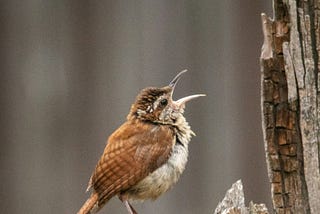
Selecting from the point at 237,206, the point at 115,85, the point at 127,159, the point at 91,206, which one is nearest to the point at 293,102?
the point at 237,206

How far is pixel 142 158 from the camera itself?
5297 millimetres

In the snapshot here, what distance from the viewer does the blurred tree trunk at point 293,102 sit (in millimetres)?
4125

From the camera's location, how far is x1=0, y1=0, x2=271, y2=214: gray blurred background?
696 centimetres

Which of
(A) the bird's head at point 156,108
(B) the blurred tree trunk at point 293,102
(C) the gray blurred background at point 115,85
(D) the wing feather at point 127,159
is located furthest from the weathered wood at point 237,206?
(C) the gray blurred background at point 115,85

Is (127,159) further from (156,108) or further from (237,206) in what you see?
(237,206)

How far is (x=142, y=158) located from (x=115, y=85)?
1761 mm

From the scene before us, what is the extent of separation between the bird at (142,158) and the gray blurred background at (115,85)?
4.31 ft

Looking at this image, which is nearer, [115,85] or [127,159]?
[127,159]

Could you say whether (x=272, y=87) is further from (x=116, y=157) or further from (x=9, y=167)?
(x=9, y=167)

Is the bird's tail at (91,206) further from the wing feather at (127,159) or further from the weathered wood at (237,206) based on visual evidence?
the weathered wood at (237,206)

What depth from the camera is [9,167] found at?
23.0 ft

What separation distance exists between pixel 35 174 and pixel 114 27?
1.14m

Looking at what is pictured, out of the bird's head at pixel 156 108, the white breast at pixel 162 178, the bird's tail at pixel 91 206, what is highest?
the bird's head at pixel 156 108

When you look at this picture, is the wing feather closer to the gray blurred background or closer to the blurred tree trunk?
the blurred tree trunk
